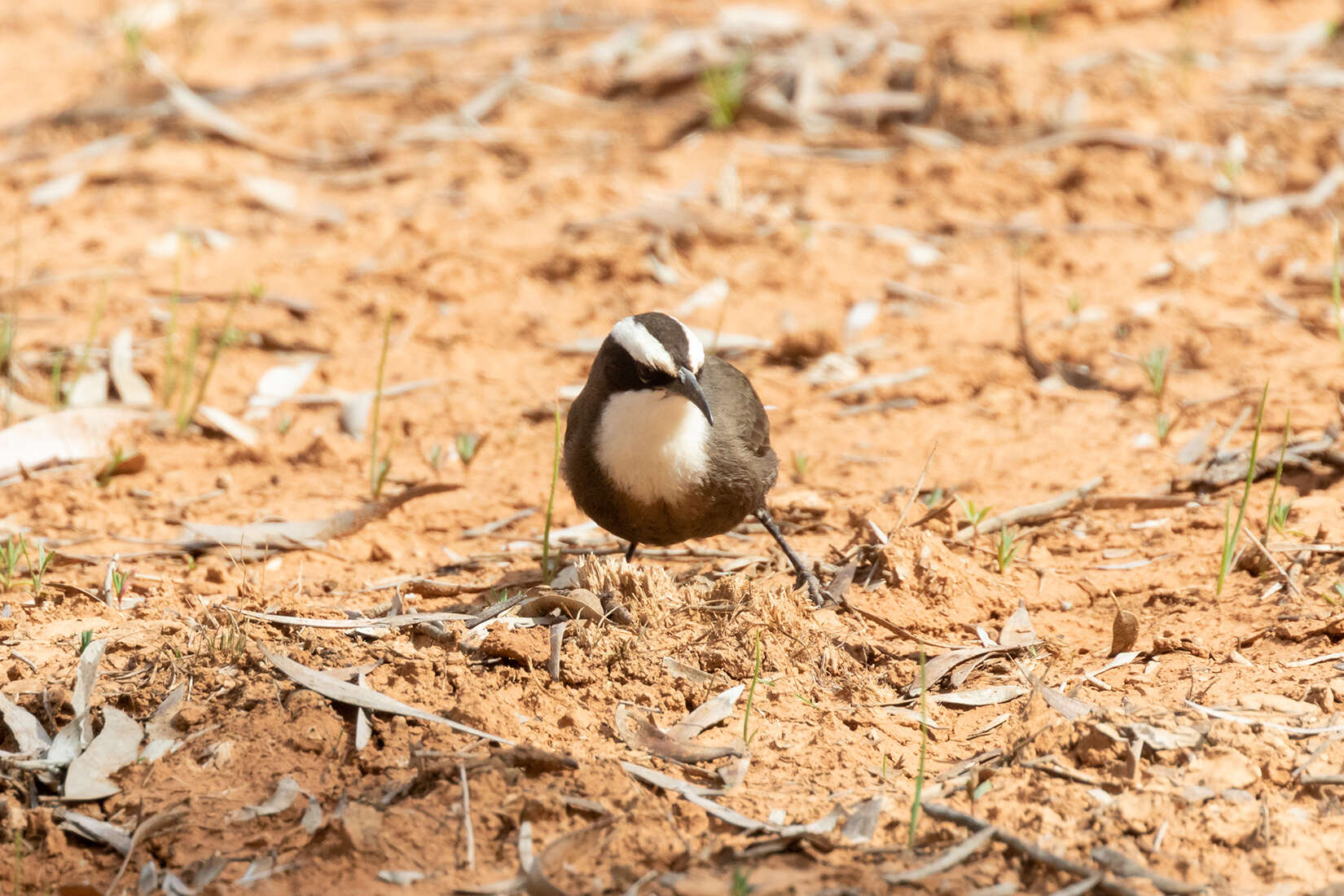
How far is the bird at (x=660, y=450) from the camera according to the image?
5.09 meters

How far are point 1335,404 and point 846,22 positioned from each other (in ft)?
18.1

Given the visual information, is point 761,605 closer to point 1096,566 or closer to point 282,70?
point 1096,566

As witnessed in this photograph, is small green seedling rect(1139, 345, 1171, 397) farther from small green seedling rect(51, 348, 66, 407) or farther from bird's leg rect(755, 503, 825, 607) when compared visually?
small green seedling rect(51, 348, 66, 407)

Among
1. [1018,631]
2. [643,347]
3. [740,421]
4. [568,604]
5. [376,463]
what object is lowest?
[376,463]

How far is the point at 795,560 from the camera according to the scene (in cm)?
521

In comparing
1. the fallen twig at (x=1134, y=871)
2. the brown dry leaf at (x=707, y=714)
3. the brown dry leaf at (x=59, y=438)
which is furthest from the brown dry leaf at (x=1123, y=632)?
the brown dry leaf at (x=59, y=438)

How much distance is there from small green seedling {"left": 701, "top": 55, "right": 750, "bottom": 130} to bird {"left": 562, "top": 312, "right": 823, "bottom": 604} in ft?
14.3

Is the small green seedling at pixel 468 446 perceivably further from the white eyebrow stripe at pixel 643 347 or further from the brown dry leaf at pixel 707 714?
the brown dry leaf at pixel 707 714

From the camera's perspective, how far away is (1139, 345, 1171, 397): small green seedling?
660cm

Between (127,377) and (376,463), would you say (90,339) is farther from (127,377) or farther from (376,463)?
(376,463)

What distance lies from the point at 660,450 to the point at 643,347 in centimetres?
41

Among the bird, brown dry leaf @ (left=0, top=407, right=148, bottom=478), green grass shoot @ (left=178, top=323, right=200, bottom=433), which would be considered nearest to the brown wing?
the bird

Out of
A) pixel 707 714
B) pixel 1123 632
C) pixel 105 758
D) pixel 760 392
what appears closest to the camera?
pixel 105 758

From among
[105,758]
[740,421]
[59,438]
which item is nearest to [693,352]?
[740,421]
